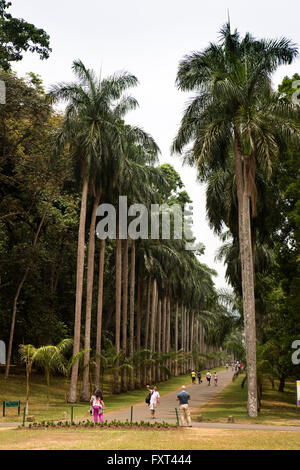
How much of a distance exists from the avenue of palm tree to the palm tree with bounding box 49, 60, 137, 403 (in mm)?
68

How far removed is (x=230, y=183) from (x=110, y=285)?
26.2 meters

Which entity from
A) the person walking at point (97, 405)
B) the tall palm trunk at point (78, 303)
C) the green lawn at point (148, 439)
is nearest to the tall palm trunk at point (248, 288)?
the green lawn at point (148, 439)

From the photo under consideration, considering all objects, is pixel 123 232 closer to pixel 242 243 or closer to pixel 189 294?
pixel 242 243

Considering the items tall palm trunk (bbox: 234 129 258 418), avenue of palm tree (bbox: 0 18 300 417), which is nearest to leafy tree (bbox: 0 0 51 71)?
avenue of palm tree (bbox: 0 18 300 417)

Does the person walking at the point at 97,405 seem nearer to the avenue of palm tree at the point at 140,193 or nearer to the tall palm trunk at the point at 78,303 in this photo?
the avenue of palm tree at the point at 140,193

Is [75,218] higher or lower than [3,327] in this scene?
higher

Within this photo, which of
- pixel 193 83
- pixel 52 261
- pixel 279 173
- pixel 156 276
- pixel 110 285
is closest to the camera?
pixel 193 83

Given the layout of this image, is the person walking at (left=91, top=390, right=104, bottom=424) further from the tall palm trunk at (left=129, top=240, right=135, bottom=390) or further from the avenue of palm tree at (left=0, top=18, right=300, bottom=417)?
the tall palm trunk at (left=129, top=240, right=135, bottom=390)

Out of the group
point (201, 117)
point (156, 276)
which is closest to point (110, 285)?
point (156, 276)

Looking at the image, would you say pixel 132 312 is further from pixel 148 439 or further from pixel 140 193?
pixel 148 439

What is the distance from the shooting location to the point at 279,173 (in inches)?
1192

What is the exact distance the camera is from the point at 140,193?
128 ft

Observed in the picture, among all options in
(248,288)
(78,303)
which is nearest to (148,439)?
(248,288)

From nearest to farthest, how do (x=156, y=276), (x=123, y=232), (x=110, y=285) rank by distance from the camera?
(x=123, y=232)
(x=156, y=276)
(x=110, y=285)
